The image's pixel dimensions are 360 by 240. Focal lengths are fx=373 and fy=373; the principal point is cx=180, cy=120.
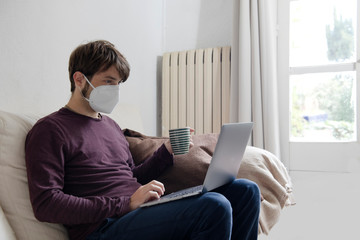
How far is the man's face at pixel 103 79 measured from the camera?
1.28m

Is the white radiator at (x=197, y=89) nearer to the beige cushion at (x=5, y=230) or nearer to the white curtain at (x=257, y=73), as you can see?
the white curtain at (x=257, y=73)

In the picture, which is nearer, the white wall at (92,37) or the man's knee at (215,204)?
the man's knee at (215,204)

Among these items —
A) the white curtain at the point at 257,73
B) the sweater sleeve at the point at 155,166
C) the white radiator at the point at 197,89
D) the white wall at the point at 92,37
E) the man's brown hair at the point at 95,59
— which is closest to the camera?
the man's brown hair at the point at 95,59

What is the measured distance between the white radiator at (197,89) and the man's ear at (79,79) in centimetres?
144

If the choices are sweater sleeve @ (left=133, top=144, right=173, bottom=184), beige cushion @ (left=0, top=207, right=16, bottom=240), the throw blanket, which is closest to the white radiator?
the throw blanket

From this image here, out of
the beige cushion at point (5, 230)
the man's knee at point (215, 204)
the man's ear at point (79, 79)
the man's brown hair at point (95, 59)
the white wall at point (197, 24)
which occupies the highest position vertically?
the white wall at point (197, 24)

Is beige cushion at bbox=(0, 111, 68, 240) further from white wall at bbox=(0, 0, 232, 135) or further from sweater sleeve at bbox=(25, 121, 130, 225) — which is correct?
white wall at bbox=(0, 0, 232, 135)

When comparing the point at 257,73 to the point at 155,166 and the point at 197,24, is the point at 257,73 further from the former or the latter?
the point at 155,166

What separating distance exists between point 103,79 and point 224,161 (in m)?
0.50

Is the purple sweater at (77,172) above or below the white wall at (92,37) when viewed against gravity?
below

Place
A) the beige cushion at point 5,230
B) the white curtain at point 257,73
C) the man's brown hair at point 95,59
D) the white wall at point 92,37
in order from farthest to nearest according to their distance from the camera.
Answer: the white curtain at point 257,73
the white wall at point 92,37
the man's brown hair at point 95,59
the beige cushion at point 5,230

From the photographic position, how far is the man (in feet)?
A: 3.43

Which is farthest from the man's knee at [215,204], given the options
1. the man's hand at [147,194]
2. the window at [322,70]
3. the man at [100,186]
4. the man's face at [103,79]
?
the window at [322,70]

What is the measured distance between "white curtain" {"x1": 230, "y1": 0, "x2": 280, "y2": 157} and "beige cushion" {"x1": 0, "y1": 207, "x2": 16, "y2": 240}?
1.63m
